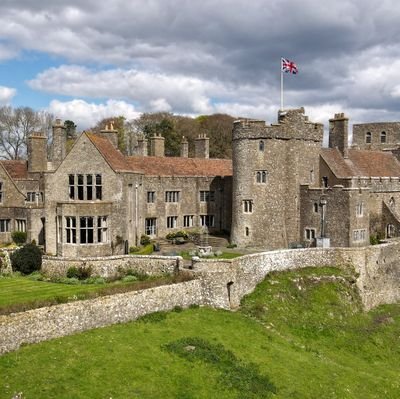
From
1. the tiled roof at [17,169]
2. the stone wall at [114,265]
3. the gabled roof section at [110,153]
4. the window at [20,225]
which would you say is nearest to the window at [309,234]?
the stone wall at [114,265]

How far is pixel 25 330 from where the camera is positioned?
20.9 metres

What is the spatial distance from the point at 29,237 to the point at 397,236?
96.7 feet

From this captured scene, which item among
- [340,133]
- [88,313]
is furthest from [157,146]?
[88,313]

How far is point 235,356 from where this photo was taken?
2264 cm

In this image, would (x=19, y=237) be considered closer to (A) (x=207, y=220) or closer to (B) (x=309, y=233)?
(A) (x=207, y=220)

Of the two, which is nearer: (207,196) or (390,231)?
(390,231)

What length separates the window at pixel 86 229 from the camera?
3456cm

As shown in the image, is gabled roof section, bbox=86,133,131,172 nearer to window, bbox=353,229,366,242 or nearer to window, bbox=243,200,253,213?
window, bbox=243,200,253,213

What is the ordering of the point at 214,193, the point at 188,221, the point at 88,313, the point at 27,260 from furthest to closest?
the point at 214,193 → the point at 188,221 → the point at 27,260 → the point at 88,313

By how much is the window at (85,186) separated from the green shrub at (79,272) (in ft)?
23.1

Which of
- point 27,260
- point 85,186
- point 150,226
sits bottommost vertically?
point 27,260

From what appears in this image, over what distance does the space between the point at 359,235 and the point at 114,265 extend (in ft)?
60.7

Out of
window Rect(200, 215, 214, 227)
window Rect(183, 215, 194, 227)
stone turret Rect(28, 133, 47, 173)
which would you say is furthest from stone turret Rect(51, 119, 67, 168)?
window Rect(200, 215, 214, 227)

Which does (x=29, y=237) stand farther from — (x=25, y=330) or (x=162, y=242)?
(x=25, y=330)
